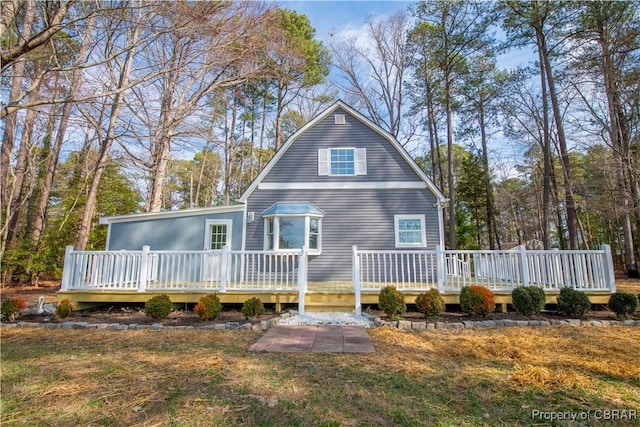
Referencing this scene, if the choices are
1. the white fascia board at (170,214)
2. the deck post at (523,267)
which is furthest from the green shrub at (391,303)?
the white fascia board at (170,214)

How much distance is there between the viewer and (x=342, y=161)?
394 inches

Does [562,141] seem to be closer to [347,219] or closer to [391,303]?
[347,219]

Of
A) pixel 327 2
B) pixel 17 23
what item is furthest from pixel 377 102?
pixel 17 23

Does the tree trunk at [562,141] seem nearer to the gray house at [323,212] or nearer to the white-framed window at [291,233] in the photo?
the gray house at [323,212]

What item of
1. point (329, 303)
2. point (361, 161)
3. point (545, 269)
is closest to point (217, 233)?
point (329, 303)

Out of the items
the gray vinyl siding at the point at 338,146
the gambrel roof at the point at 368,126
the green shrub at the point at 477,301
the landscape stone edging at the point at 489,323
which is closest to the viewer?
the landscape stone edging at the point at 489,323

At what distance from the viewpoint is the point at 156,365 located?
3574 mm

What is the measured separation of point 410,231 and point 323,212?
2.76 meters

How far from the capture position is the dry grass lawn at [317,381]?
2459 millimetres

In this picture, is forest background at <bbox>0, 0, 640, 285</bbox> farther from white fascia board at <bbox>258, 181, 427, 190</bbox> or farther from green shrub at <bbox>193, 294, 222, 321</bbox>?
green shrub at <bbox>193, 294, 222, 321</bbox>

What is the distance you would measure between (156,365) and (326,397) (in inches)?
84.3

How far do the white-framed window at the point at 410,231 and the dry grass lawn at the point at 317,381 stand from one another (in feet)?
15.1

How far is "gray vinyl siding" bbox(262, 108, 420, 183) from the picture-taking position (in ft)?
32.2

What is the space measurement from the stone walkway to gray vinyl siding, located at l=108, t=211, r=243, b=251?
473cm
